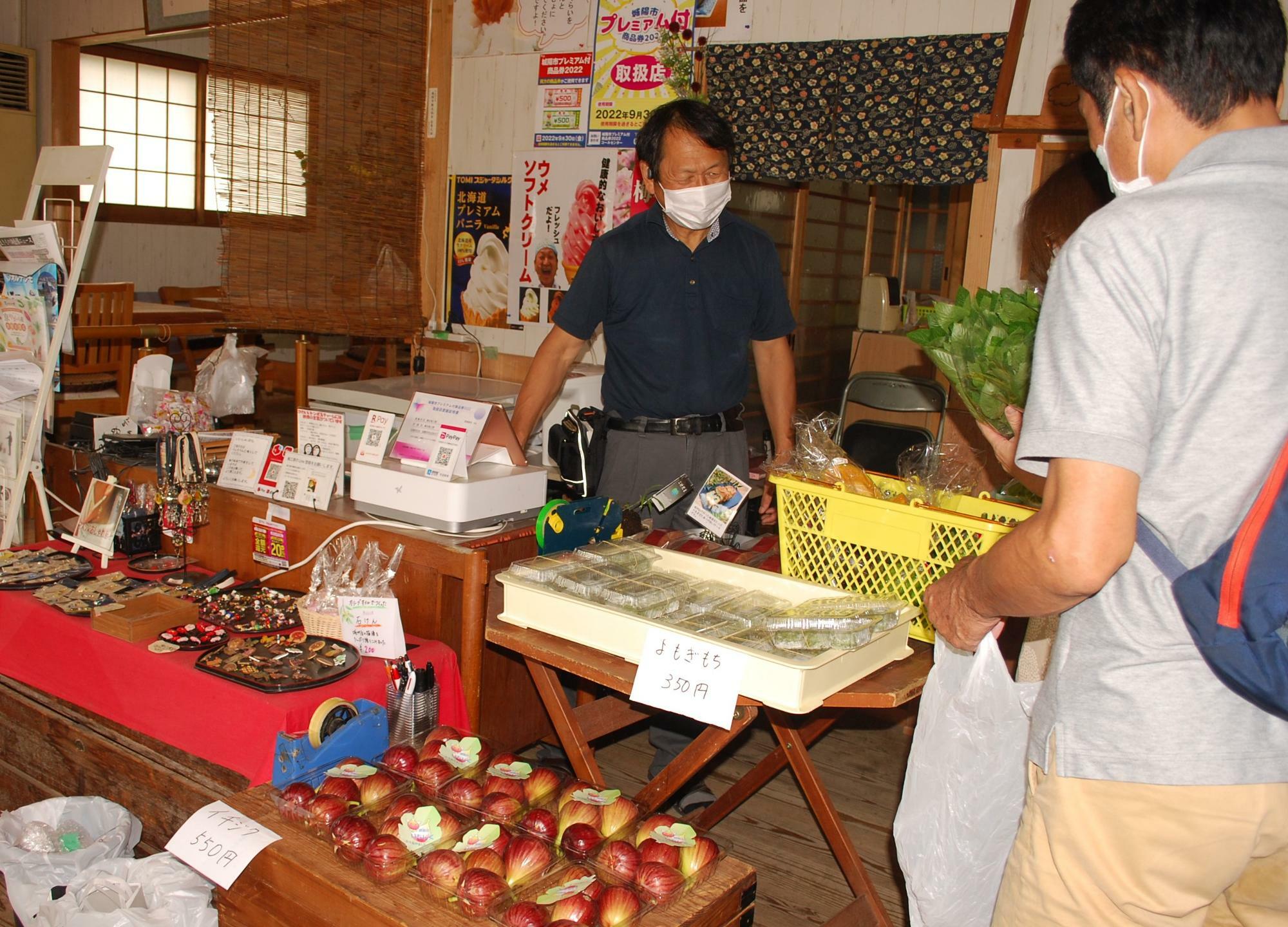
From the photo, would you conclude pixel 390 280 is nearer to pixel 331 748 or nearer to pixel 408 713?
pixel 408 713

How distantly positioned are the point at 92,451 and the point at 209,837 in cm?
183

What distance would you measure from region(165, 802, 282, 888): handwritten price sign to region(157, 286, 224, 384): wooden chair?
17.5ft

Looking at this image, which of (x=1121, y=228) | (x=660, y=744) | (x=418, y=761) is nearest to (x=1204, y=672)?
(x=1121, y=228)

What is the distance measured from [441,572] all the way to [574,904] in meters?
0.98

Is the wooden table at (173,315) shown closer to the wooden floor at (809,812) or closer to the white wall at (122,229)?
the white wall at (122,229)

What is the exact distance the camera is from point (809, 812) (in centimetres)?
262

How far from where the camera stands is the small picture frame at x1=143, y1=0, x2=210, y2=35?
560 cm

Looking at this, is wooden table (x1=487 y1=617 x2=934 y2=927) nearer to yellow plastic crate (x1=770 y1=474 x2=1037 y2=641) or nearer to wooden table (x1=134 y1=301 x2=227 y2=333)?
yellow plastic crate (x1=770 y1=474 x2=1037 y2=641)

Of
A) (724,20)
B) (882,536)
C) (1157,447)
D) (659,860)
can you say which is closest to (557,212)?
(724,20)

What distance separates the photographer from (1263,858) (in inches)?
43.2

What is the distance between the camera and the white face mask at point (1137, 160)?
3.48 feet

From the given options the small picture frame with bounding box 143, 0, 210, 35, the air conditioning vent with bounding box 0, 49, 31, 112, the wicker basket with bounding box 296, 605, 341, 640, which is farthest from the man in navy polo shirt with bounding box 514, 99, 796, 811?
the air conditioning vent with bounding box 0, 49, 31, 112

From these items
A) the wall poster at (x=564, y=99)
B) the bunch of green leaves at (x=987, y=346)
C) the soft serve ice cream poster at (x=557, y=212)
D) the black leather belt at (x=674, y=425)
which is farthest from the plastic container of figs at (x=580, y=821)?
the wall poster at (x=564, y=99)

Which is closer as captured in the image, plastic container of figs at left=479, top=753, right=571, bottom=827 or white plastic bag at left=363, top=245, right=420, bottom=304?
plastic container of figs at left=479, top=753, right=571, bottom=827
